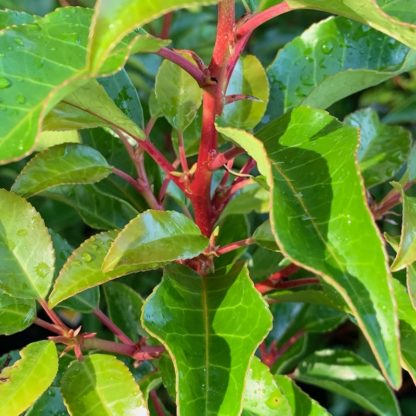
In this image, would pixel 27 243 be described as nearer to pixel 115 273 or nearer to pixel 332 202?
pixel 115 273

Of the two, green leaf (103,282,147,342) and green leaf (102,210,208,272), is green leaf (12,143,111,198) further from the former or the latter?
green leaf (103,282,147,342)

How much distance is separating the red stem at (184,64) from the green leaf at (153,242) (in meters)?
0.14

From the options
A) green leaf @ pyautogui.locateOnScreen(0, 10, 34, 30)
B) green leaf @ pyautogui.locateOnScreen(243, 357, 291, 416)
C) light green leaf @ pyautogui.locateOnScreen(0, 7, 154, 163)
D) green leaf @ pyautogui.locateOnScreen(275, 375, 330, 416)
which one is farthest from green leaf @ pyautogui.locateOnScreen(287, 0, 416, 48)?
green leaf @ pyautogui.locateOnScreen(275, 375, 330, 416)

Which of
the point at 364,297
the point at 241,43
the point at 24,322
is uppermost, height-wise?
the point at 241,43

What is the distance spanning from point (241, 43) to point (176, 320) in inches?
11.5

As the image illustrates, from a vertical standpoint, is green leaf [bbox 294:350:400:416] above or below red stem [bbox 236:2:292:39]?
below

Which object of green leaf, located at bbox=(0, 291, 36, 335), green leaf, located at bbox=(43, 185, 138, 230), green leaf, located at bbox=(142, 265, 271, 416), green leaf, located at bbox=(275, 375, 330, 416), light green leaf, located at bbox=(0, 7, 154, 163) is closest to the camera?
light green leaf, located at bbox=(0, 7, 154, 163)

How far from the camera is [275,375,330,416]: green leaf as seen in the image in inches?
34.8

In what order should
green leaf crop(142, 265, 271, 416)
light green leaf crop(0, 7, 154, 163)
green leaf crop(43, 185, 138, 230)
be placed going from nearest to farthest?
light green leaf crop(0, 7, 154, 163)
green leaf crop(142, 265, 271, 416)
green leaf crop(43, 185, 138, 230)

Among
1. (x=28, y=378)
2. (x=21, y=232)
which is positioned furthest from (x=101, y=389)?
(x=21, y=232)

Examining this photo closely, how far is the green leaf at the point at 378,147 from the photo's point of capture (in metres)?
1.01

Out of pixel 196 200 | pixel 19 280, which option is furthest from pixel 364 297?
pixel 19 280

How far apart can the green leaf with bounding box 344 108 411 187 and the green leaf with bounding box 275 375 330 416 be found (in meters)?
0.30

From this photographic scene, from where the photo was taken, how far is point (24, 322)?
2.54 feet
